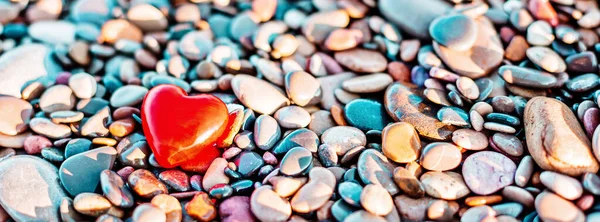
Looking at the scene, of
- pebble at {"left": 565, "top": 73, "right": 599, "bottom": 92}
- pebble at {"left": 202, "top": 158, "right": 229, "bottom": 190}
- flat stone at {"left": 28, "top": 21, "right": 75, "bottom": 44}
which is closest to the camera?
pebble at {"left": 202, "top": 158, "right": 229, "bottom": 190}

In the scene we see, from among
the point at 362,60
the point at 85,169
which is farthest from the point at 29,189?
the point at 362,60

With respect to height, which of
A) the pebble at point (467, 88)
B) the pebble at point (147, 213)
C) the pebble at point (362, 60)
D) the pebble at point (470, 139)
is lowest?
the pebble at point (147, 213)

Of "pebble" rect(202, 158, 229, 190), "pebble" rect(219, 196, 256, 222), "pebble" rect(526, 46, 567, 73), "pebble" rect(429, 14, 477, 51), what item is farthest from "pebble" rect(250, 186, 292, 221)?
"pebble" rect(526, 46, 567, 73)

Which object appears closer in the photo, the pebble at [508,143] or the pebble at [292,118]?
the pebble at [508,143]

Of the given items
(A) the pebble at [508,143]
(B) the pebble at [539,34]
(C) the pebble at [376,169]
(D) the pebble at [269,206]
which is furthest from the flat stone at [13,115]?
(B) the pebble at [539,34]

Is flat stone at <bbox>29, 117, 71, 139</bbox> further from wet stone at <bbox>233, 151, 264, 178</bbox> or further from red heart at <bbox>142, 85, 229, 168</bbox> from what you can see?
wet stone at <bbox>233, 151, 264, 178</bbox>

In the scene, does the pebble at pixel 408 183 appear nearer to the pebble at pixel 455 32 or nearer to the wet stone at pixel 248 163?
the wet stone at pixel 248 163

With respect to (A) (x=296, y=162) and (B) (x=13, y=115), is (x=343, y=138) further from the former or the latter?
(B) (x=13, y=115)

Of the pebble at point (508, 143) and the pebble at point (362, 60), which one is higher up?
the pebble at point (362, 60)

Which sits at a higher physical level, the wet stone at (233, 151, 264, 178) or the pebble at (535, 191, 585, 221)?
the pebble at (535, 191, 585, 221)
